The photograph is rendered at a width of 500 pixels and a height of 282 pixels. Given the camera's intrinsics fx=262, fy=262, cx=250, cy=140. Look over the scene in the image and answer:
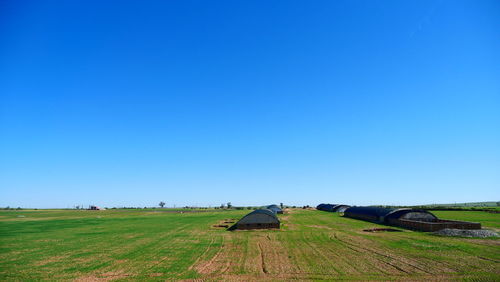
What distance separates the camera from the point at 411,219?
6219cm

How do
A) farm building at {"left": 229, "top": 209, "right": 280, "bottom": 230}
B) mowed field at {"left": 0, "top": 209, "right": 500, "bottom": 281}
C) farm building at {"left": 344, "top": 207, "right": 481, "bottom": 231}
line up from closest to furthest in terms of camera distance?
mowed field at {"left": 0, "top": 209, "right": 500, "bottom": 281}
farm building at {"left": 344, "top": 207, "right": 481, "bottom": 231}
farm building at {"left": 229, "top": 209, "right": 280, "bottom": 230}

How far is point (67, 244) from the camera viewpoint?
42531 millimetres

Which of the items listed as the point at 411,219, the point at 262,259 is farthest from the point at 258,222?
the point at 411,219

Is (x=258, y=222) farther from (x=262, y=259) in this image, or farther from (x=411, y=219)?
(x=411, y=219)

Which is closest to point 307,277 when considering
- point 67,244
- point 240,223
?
point 240,223

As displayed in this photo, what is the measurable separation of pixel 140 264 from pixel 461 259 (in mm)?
34248

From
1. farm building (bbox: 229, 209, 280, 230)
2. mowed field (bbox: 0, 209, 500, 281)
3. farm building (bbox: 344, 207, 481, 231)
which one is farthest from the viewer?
farm building (bbox: 229, 209, 280, 230)

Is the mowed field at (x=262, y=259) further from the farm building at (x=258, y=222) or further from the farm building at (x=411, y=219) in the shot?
the farm building at (x=258, y=222)

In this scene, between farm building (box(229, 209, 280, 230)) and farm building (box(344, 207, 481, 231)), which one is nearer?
farm building (box(344, 207, 481, 231))

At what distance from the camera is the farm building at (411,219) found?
4950 centimetres

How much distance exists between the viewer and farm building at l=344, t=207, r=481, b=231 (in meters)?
49.5

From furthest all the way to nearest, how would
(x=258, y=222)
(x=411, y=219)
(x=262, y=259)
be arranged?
(x=411, y=219)
(x=258, y=222)
(x=262, y=259)

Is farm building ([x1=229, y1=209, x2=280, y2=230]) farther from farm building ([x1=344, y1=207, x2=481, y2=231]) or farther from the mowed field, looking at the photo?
farm building ([x1=344, y1=207, x2=481, y2=231])

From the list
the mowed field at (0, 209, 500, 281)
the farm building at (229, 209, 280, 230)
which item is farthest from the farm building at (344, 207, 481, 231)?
the farm building at (229, 209, 280, 230)
